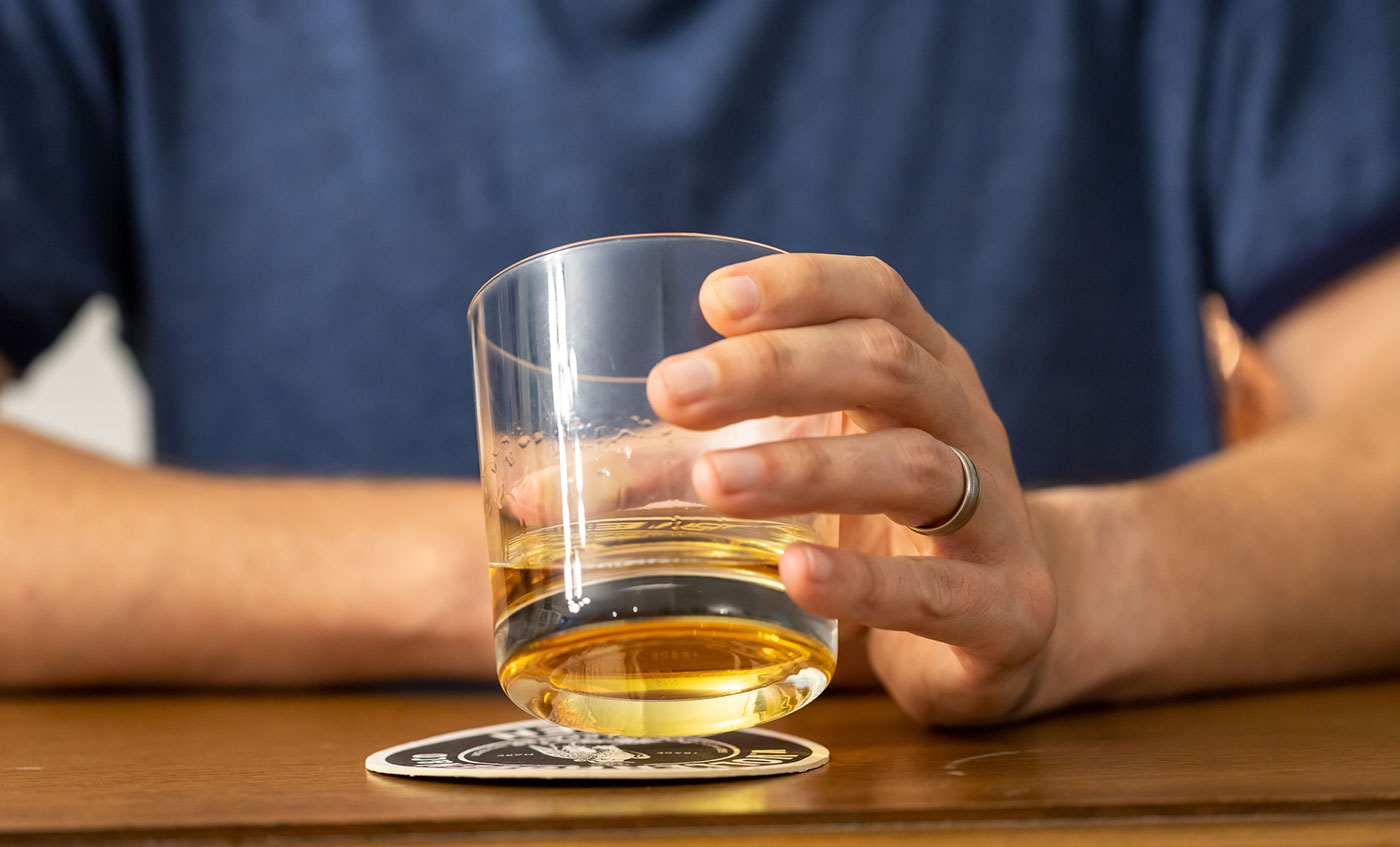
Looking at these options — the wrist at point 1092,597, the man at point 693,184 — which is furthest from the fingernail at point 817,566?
the man at point 693,184

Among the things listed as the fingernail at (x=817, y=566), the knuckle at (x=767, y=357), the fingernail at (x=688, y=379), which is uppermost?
the knuckle at (x=767, y=357)

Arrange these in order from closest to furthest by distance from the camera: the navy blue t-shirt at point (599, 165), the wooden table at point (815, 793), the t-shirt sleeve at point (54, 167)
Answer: the wooden table at point (815, 793) < the t-shirt sleeve at point (54, 167) < the navy blue t-shirt at point (599, 165)

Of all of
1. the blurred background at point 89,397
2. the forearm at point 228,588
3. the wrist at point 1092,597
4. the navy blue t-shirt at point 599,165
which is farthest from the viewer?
the blurred background at point 89,397

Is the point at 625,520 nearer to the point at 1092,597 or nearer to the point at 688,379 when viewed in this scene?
the point at 688,379

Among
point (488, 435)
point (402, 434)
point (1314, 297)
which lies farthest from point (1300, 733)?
point (402, 434)

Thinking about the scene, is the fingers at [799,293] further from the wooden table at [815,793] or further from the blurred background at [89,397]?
the blurred background at [89,397]

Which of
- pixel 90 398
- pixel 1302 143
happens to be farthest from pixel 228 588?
pixel 90 398

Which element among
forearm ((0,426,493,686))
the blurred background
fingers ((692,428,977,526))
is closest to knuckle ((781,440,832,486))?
fingers ((692,428,977,526))
